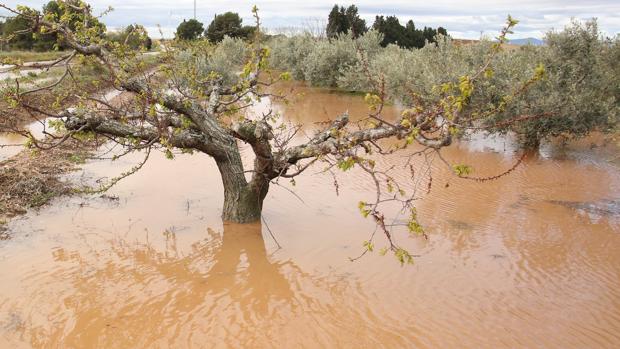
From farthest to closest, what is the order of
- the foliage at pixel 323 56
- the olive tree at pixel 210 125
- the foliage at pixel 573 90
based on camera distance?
the foliage at pixel 323 56, the foliage at pixel 573 90, the olive tree at pixel 210 125

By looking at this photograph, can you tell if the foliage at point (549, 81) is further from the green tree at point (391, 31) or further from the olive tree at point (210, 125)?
the green tree at point (391, 31)

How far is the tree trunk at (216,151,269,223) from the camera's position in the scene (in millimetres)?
8211

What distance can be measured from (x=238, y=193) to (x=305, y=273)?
6.80ft

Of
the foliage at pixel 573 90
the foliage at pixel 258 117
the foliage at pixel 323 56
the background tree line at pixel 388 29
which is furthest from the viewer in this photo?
the background tree line at pixel 388 29

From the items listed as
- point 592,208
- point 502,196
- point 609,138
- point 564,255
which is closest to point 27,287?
point 564,255

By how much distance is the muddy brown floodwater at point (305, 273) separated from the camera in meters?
5.66

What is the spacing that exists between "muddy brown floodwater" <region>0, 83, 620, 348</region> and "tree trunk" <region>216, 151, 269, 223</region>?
243mm

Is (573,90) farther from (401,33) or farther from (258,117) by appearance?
(401,33)

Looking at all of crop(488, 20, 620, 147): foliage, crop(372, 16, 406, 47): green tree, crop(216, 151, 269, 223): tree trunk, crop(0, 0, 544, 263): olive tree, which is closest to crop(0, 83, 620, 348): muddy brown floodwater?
crop(216, 151, 269, 223): tree trunk

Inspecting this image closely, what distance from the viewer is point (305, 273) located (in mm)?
7074

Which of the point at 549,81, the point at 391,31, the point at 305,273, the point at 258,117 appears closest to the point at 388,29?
the point at 391,31

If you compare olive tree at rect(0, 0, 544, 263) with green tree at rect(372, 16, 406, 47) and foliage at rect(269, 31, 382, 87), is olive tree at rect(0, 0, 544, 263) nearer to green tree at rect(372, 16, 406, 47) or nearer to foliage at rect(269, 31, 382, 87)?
foliage at rect(269, 31, 382, 87)

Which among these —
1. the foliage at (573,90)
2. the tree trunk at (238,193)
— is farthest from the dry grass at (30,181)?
the foliage at (573,90)

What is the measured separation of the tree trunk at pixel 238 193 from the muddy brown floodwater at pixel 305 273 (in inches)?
9.6
